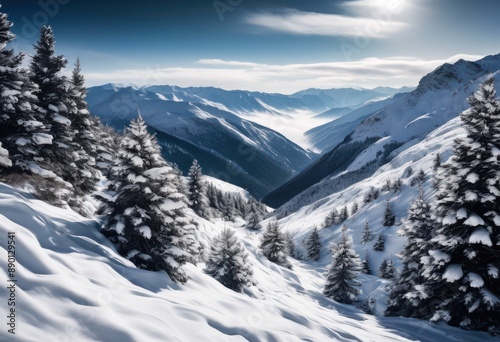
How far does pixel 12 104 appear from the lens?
14.2 m

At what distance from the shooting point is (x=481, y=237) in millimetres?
12727

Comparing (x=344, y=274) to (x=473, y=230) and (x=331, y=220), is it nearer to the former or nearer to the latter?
(x=473, y=230)

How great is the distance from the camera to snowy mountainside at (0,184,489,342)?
228 inches

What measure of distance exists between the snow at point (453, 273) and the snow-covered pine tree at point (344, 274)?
1894 cm

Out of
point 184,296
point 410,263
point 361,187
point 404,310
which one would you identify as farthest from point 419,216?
point 361,187

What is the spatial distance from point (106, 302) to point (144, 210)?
615 centimetres

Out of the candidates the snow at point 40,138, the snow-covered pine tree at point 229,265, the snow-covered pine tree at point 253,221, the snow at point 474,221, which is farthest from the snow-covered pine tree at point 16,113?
the snow-covered pine tree at point 253,221

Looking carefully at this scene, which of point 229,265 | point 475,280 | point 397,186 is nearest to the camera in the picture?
point 475,280

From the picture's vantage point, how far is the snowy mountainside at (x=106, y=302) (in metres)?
5.80

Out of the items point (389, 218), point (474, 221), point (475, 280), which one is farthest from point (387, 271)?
point (474, 221)

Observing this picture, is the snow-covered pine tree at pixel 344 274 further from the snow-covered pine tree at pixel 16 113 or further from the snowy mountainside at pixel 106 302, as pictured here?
the snow-covered pine tree at pixel 16 113

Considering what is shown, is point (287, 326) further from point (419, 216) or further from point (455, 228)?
point (419, 216)

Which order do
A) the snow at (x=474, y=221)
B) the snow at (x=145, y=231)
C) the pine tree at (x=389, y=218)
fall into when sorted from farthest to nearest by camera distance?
the pine tree at (x=389, y=218), the snow at (x=474, y=221), the snow at (x=145, y=231)

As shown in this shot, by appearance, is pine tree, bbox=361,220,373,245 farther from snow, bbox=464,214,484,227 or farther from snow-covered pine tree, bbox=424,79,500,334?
snow, bbox=464,214,484,227
